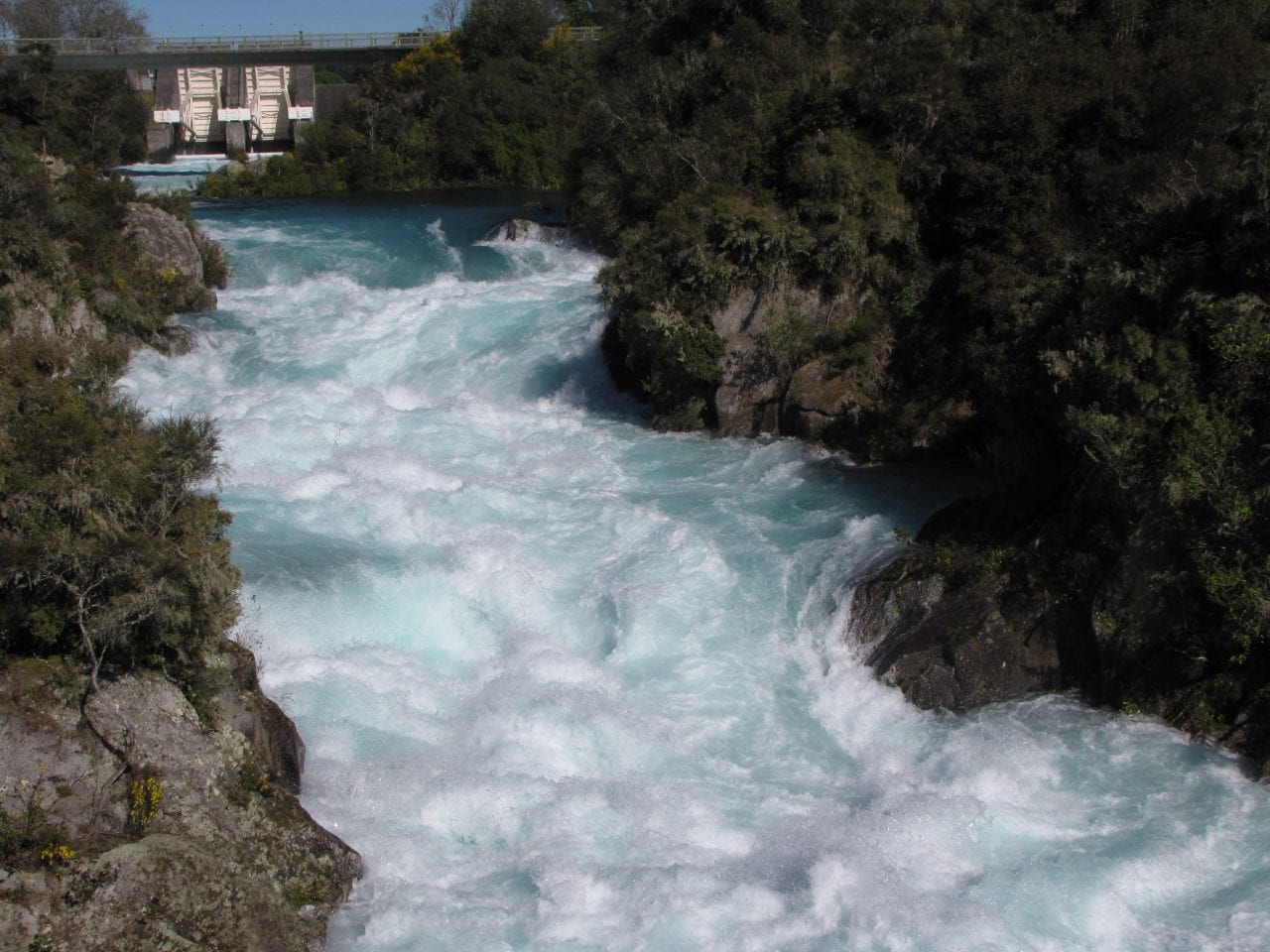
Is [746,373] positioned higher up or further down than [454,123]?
further down

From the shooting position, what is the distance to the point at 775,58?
2339cm

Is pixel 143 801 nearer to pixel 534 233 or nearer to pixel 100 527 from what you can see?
pixel 100 527

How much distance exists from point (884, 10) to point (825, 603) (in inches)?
612

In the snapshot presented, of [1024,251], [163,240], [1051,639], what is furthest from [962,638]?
[163,240]

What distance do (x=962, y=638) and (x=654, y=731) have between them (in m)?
3.25

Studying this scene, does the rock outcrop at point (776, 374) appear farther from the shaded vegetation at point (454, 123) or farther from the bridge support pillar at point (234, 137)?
the bridge support pillar at point (234, 137)

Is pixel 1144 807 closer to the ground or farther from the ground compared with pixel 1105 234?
closer to the ground

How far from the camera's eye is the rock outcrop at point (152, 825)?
700 cm

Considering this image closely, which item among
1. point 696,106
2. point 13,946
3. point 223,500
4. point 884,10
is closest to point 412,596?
point 223,500

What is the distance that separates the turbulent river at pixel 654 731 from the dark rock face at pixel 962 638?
27 centimetres

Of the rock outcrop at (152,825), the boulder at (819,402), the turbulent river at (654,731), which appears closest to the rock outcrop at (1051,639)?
the turbulent river at (654,731)

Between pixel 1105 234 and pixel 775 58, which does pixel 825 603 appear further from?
pixel 775 58

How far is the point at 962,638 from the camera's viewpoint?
11219 mm

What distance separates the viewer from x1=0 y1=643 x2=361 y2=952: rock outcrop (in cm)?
700
